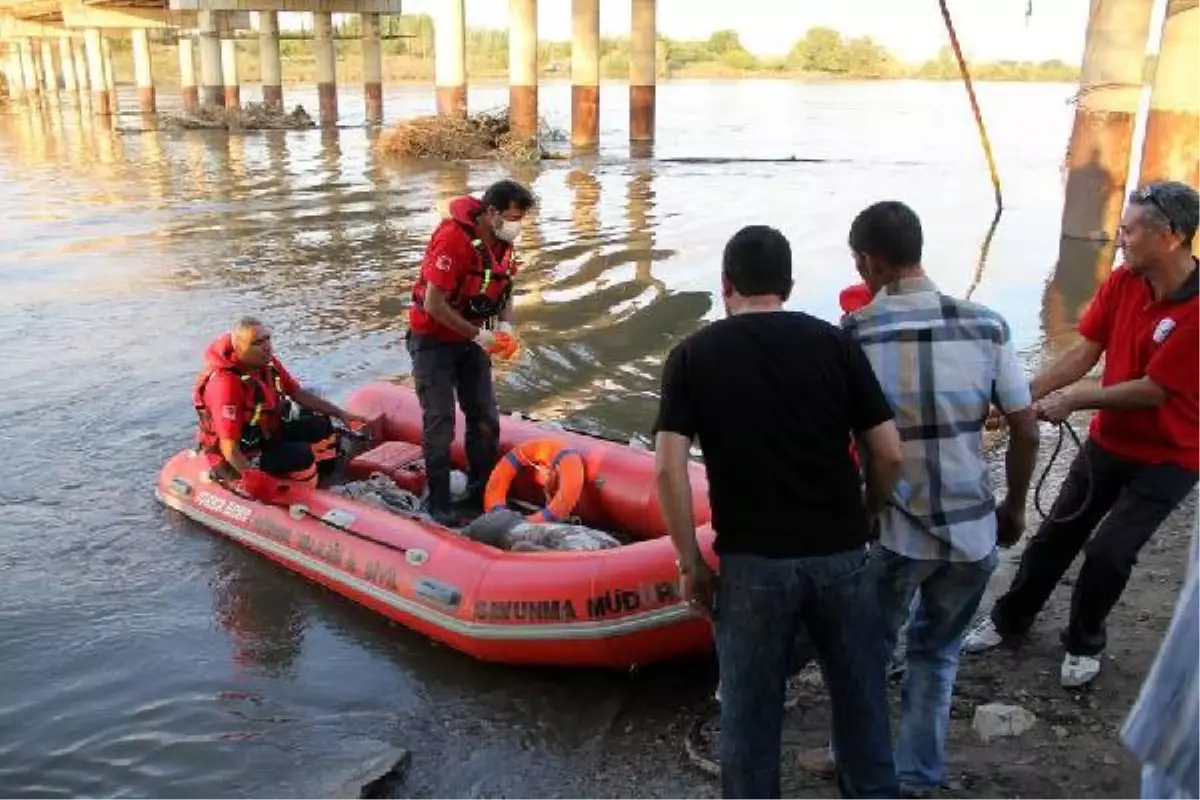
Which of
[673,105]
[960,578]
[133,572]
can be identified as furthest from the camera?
[673,105]

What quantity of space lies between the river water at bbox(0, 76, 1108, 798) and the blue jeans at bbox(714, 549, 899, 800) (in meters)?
1.10

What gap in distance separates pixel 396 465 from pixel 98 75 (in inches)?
1879

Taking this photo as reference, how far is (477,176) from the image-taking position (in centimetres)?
2480

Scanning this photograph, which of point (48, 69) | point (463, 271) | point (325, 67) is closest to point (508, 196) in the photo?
point (463, 271)

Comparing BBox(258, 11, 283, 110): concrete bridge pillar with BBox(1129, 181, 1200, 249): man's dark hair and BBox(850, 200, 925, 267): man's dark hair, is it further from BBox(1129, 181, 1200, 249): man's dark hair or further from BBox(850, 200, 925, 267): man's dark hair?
BBox(850, 200, 925, 267): man's dark hair

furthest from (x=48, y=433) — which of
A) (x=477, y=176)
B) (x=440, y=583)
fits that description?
(x=477, y=176)

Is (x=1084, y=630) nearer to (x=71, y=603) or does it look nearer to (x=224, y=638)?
(x=224, y=638)

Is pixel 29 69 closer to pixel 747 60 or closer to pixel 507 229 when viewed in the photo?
pixel 747 60

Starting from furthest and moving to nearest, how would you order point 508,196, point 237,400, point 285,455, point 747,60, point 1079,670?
point 747,60
point 285,455
point 237,400
point 508,196
point 1079,670

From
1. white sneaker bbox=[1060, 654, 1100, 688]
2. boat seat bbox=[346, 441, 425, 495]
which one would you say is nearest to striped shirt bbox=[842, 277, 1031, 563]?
white sneaker bbox=[1060, 654, 1100, 688]

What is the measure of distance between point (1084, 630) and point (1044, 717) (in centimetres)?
32

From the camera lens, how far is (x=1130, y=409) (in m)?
3.32

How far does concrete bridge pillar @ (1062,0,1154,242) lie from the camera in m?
14.3

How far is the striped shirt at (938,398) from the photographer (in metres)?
2.72
